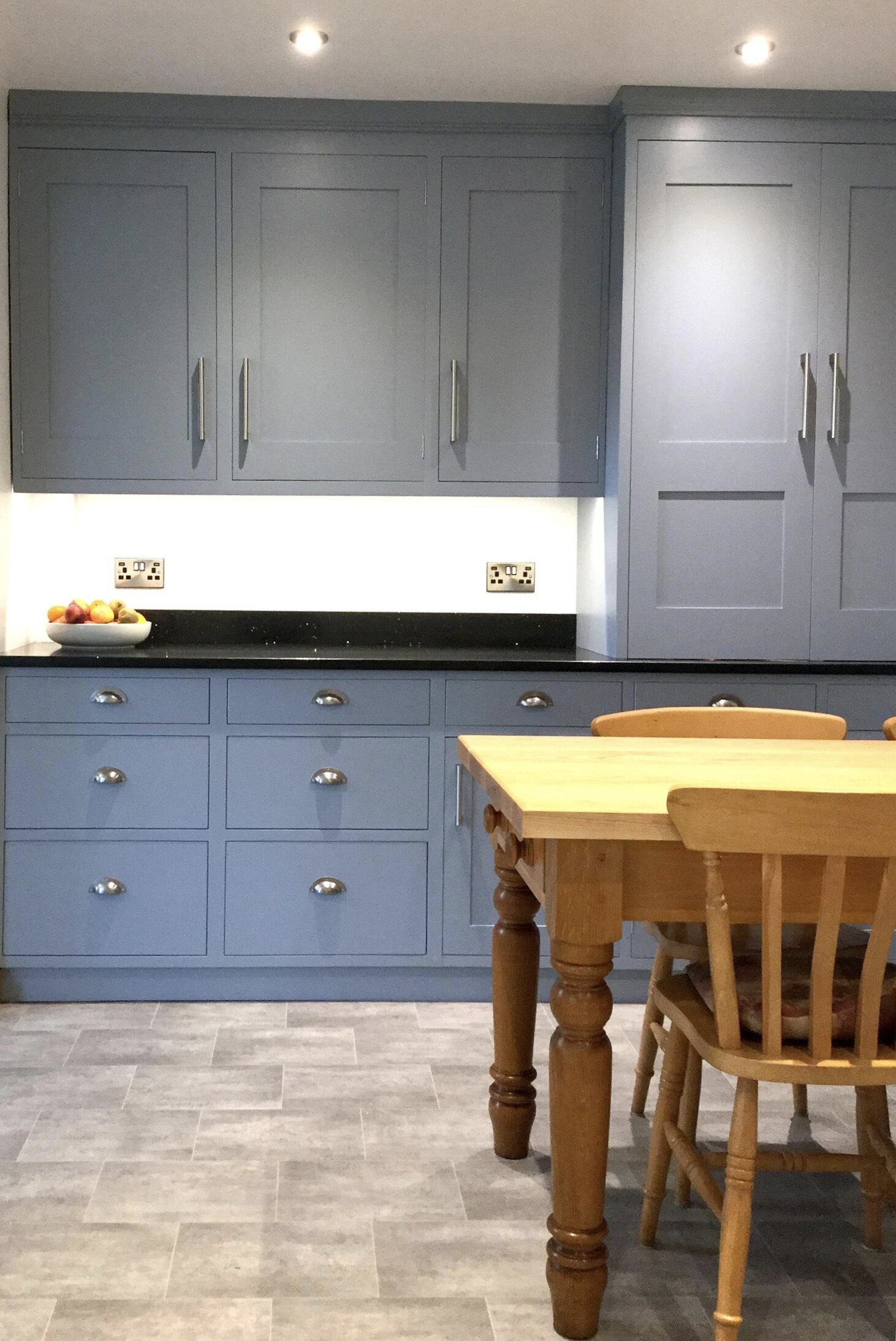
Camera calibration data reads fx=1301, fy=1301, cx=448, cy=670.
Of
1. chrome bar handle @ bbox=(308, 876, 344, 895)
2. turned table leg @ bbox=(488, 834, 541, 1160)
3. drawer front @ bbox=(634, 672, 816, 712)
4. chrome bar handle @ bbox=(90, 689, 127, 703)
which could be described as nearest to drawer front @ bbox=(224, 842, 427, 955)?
chrome bar handle @ bbox=(308, 876, 344, 895)

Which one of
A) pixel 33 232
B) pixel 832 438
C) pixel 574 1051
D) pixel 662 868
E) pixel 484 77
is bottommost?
pixel 574 1051

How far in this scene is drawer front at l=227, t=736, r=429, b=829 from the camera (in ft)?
11.2

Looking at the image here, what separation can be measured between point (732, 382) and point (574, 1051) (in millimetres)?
2249

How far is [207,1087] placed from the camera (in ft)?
9.23

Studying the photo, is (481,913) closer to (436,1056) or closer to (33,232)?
(436,1056)

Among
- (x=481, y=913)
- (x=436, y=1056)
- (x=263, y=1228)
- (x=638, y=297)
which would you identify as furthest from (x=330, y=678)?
(x=263, y=1228)

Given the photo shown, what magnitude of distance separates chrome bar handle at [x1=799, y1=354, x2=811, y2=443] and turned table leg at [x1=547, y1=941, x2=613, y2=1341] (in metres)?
2.14

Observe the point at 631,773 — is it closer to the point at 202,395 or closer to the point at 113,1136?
the point at 113,1136

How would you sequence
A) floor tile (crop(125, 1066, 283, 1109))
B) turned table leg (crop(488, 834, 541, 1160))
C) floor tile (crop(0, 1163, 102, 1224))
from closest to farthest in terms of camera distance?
floor tile (crop(0, 1163, 102, 1224)) → turned table leg (crop(488, 834, 541, 1160)) → floor tile (crop(125, 1066, 283, 1109))

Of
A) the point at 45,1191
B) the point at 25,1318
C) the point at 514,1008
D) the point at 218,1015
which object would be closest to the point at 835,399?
the point at 514,1008

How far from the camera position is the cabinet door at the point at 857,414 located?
3.51 meters

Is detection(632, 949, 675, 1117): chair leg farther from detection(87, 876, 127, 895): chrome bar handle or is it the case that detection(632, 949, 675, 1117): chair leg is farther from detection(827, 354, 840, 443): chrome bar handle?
detection(827, 354, 840, 443): chrome bar handle

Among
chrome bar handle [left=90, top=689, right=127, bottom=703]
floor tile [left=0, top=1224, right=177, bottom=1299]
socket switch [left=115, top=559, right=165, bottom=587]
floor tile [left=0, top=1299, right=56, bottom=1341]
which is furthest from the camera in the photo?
socket switch [left=115, top=559, right=165, bottom=587]

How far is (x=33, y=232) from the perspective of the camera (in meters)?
3.57
